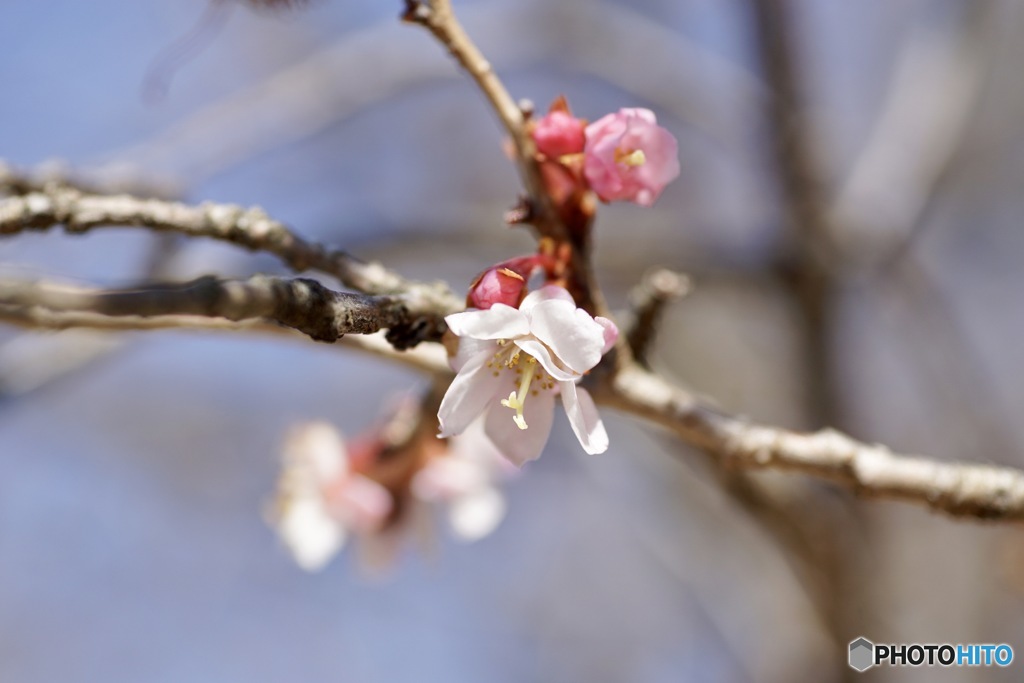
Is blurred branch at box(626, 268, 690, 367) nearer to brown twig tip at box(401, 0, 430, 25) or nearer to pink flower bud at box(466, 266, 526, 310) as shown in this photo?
pink flower bud at box(466, 266, 526, 310)

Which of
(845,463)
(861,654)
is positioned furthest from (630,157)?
(861,654)

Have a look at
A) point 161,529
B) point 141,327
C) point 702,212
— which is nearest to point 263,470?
point 161,529

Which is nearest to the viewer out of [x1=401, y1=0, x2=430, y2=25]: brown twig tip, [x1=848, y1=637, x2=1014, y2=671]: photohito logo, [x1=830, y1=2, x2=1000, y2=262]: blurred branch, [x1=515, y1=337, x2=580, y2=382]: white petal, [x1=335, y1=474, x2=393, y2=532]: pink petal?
[x1=515, y1=337, x2=580, y2=382]: white petal

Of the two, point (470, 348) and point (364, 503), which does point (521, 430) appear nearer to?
point (470, 348)

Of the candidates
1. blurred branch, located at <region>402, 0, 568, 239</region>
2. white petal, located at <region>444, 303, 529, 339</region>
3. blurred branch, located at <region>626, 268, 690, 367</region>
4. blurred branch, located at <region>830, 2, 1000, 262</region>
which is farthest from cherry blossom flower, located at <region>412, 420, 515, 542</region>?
blurred branch, located at <region>830, 2, 1000, 262</region>

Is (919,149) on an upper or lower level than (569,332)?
upper

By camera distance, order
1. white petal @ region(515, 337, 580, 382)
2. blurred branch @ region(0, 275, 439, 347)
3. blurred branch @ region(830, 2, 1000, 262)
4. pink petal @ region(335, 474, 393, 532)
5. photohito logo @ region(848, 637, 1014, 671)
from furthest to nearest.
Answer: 1. blurred branch @ region(830, 2, 1000, 262)
2. pink petal @ region(335, 474, 393, 532)
3. photohito logo @ region(848, 637, 1014, 671)
4. white petal @ region(515, 337, 580, 382)
5. blurred branch @ region(0, 275, 439, 347)

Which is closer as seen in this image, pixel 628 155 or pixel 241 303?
pixel 241 303

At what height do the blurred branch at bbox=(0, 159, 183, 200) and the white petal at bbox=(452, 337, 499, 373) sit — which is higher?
the blurred branch at bbox=(0, 159, 183, 200)
